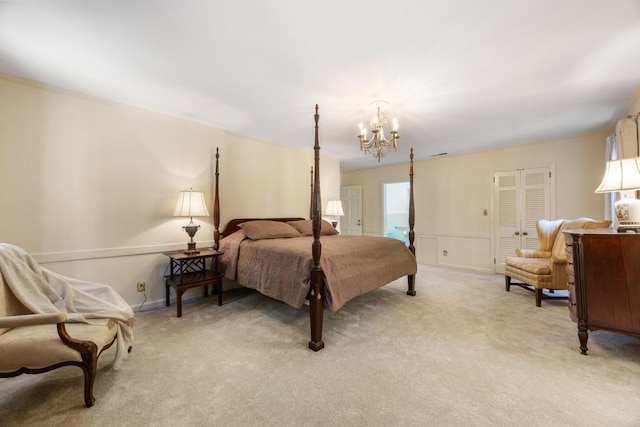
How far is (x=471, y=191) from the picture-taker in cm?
510

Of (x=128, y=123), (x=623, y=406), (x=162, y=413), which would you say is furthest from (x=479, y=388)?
(x=128, y=123)

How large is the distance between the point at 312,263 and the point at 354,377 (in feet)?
3.02

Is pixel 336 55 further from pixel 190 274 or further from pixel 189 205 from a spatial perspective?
pixel 190 274

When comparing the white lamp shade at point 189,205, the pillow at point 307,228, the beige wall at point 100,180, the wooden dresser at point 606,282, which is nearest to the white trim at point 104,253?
the beige wall at point 100,180

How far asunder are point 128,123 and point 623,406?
4681 millimetres

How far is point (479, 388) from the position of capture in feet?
5.43

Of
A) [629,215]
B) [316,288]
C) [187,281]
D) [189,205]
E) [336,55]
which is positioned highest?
[336,55]

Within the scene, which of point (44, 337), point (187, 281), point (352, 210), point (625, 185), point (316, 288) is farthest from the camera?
point (352, 210)

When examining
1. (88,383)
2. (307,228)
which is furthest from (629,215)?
(88,383)

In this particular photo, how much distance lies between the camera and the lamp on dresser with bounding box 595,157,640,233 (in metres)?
1.95

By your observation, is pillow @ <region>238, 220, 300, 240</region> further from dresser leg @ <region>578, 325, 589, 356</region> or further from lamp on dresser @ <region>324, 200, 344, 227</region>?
dresser leg @ <region>578, 325, 589, 356</region>

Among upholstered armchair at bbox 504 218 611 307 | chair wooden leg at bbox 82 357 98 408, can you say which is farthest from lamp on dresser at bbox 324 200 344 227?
→ chair wooden leg at bbox 82 357 98 408

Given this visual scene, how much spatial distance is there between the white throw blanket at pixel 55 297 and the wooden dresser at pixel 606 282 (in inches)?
136

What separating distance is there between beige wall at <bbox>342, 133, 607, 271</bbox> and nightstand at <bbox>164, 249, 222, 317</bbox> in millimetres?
4282
